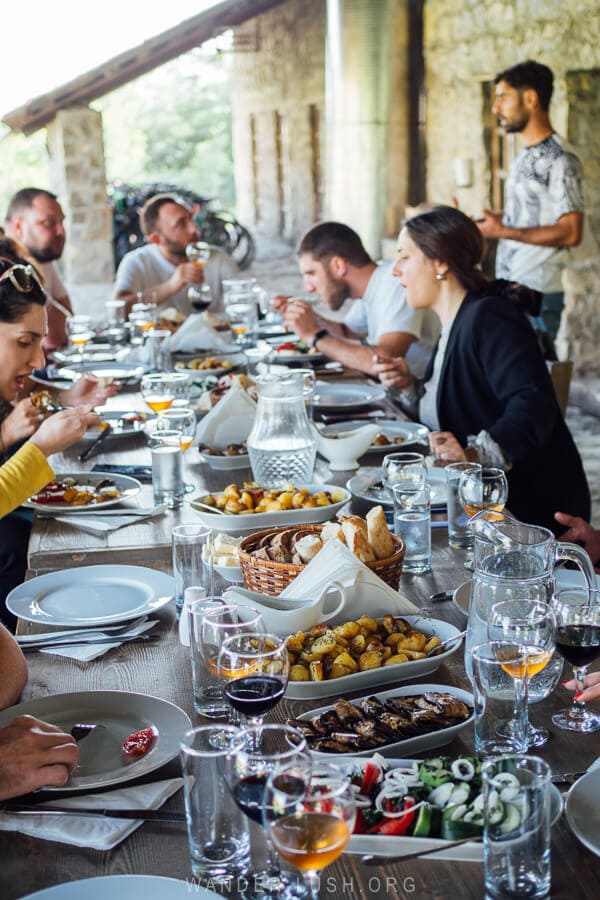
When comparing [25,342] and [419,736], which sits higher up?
[25,342]

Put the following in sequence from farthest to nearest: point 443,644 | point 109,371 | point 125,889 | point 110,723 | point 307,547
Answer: point 109,371 < point 307,547 < point 443,644 < point 110,723 < point 125,889

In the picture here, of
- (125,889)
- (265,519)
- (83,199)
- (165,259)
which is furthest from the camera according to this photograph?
(83,199)

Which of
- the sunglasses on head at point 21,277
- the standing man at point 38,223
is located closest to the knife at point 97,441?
the sunglasses on head at point 21,277

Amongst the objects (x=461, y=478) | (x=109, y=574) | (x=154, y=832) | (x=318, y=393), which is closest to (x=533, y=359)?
(x=318, y=393)

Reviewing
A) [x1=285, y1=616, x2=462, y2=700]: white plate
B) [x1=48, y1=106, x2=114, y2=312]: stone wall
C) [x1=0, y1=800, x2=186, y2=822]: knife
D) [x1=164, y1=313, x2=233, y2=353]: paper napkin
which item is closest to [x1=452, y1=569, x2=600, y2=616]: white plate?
[x1=285, y1=616, x2=462, y2=700]: white plate

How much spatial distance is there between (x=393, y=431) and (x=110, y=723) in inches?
66.4

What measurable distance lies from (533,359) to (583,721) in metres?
1.74

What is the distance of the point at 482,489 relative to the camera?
2113 mm

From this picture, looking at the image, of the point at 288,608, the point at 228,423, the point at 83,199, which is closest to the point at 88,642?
the point at 288,608

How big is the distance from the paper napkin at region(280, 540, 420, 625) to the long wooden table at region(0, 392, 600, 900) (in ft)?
0.41

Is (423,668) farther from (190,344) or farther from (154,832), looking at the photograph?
(190,344)

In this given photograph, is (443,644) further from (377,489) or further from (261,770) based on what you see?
(377,489)

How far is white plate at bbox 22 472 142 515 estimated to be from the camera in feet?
7.95

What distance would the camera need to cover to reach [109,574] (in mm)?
2029
